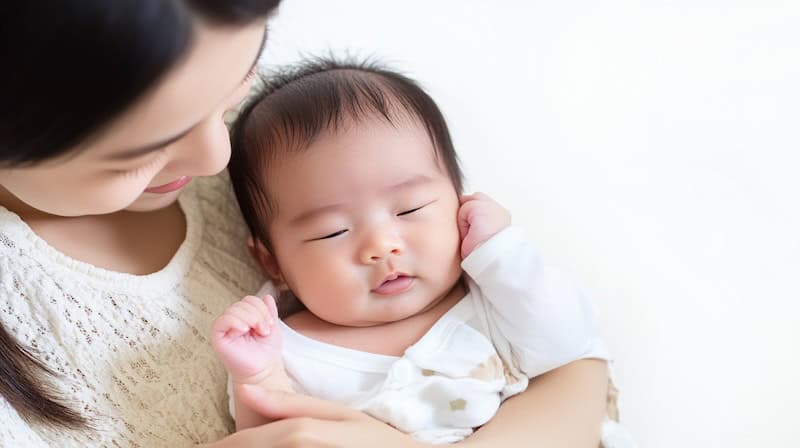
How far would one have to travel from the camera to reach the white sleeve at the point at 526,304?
1.12m

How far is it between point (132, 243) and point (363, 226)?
0.32 metres

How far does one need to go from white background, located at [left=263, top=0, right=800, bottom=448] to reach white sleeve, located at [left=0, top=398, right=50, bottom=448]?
2.72 feet

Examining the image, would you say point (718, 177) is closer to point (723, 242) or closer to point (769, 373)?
point (723, 242)

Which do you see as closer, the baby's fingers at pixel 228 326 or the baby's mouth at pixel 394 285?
the baby's fingers at pixel 228 326

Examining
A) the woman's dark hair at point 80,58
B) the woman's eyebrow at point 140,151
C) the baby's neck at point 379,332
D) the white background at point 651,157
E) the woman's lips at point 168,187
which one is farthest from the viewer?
the white background at point 651,157

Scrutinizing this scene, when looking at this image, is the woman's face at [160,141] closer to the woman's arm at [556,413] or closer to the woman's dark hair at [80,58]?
the woman's dark hair at [80,58]

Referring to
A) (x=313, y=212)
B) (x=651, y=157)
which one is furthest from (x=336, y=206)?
(x=651, y=157)

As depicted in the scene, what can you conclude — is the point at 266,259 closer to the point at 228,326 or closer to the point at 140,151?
the point at 228,326

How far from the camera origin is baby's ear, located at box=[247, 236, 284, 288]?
1.24 m

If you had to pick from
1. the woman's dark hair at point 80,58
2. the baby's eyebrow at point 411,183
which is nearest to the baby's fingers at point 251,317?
the baby's eyebrow at point 411,183

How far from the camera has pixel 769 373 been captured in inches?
53.3

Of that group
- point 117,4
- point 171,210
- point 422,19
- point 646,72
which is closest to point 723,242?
point 646,72

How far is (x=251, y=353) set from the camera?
1022 millimetres

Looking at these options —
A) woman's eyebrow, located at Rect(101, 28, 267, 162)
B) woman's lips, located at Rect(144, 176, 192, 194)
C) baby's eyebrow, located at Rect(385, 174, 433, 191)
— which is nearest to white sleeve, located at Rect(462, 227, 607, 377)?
baby's eyebrow, located at Rect(385, 174, 433, 191)
